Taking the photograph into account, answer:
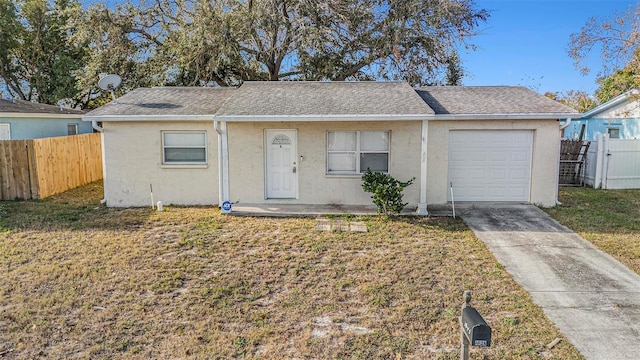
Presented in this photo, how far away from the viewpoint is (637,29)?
14.5m

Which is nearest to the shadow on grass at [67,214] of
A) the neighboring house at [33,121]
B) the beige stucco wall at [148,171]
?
the beige stucco wall at [148,171]

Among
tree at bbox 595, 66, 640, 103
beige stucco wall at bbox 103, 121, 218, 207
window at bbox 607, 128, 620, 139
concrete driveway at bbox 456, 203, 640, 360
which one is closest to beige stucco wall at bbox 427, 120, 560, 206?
concrete driveway at bbox 456, 203, 640, 360

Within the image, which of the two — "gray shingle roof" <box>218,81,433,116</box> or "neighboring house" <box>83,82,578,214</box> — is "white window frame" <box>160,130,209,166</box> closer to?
"neighboring house" <box>83,82,578,214</box>

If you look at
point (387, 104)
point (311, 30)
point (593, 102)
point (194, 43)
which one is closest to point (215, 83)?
point (194, 43)

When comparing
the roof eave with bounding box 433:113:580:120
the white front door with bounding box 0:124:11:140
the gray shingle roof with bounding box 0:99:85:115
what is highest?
the gray shingle roof with bounding box 0:99:85:115

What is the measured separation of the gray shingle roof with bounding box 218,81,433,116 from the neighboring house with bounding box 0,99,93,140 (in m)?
9.41

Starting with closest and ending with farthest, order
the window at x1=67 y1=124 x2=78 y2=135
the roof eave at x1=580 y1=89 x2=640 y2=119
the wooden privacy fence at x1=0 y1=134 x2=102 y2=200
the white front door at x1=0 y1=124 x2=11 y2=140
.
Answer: the wooden privacy fence at x1=0 y1=134 x2=102 y2=200 < the white front door at x1=0 y1=124 x2=11 y2=140 < the roof eave at x1=580 y1=89 x2=640 y2=119 < the window at x1=67 y1=124 x2=78 y2=135

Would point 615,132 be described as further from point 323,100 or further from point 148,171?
point 148,171

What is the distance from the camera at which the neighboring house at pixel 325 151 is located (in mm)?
10953

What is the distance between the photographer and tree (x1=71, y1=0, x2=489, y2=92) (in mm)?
16266

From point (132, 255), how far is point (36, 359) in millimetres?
3110

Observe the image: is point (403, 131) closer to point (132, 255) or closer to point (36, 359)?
point (132, 255)

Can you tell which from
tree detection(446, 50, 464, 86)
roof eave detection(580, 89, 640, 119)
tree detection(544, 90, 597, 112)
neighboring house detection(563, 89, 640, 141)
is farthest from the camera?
tree detection(544, 90, 597, 112)

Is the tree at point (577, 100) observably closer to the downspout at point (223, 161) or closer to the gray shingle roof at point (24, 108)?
the downspout at point (223, 161)
